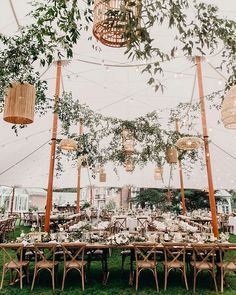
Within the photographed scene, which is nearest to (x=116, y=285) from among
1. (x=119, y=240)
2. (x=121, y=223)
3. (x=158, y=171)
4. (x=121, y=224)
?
(x=119, y=240)

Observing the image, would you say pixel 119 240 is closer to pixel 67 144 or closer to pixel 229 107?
pixel 67 144

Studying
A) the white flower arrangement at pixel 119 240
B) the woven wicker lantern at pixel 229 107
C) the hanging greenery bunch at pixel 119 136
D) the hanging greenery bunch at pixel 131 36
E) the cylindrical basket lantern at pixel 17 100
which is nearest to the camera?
the hanging greenery bunch at pixel 131 36

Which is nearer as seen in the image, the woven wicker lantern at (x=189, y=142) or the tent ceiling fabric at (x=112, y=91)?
the tent ceiling fabric at (x=112, y=91)

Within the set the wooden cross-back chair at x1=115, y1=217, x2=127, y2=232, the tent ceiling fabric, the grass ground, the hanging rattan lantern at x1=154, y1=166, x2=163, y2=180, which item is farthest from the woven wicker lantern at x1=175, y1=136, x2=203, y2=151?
the wooden cross-back chair at x1=115, y1=217, x2=127, y2=232

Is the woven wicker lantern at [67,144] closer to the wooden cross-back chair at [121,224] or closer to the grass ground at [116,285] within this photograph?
the grass ground at [116,285]

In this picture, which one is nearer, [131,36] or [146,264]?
[131,36]

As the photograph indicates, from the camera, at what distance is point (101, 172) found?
1105 cm

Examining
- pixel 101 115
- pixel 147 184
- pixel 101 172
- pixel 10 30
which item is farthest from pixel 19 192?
pixel 10 30

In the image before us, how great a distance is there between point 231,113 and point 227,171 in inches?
424

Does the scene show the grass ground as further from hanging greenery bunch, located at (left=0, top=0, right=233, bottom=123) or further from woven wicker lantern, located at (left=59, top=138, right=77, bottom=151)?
hanging greenery bunch, located at (left=0, top=0, right=233, bottom=123)

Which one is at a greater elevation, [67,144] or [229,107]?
[67,144]

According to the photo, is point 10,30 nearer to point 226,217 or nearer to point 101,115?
point 101,115

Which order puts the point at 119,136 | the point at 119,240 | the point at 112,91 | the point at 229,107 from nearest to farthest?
the point at 229,107
the point at 119,240
the point at 112,91
the point at 119,136

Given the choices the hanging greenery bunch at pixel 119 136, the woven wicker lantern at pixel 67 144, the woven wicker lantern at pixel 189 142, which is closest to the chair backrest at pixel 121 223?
the hanging greenery bunch at pixel 119 136
